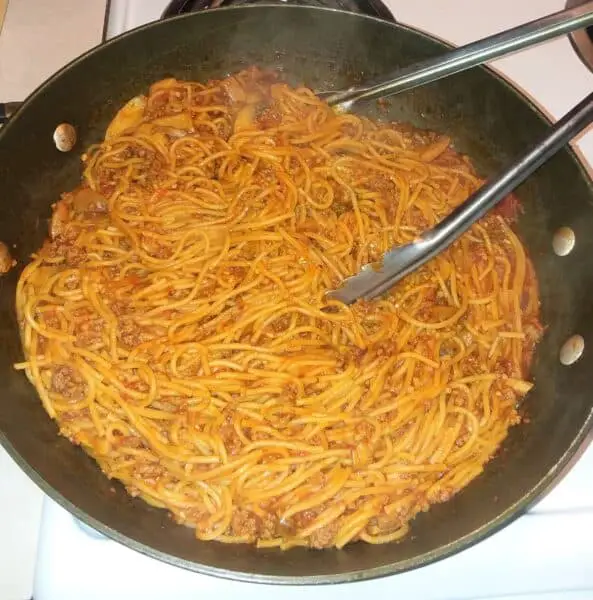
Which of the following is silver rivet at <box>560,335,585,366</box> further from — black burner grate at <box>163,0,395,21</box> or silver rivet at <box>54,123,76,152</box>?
silver rivet at <box>54,123,76,152</box>

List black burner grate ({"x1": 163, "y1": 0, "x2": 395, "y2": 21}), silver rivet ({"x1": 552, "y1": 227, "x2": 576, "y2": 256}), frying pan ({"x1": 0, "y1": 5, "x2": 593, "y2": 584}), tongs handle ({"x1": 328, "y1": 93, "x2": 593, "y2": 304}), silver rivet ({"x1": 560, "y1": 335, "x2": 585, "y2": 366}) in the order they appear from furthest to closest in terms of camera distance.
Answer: black burner grate ({"x1": 163, "y1": 0, "x2": 395, "y2": 21}), silver rivet ({"x1": 552, "y1": 227, "x2": 576, "y2": 256}), silver rivet ({"x1": 560, "y1": 335, "x2": 585, "y2": 366}), tongs handle ({"x1": 328, "y1": 93, "x2": 593, "y2": 304}), frying pan ({"x1": 0, "y1": 5, "x2": 593, "y2": 584})

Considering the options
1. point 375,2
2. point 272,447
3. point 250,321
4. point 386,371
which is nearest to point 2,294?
point 250,321

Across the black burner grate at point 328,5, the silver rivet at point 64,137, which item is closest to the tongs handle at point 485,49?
the black burner grate at point 328,5

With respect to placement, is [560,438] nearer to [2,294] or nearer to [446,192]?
[446,192]

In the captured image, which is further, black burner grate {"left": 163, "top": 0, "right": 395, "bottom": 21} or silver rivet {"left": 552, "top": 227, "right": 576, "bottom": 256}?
black burner grate {"left": 163, "top": 0, "right": 395, "bottom": 21}

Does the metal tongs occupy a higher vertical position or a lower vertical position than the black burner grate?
lower

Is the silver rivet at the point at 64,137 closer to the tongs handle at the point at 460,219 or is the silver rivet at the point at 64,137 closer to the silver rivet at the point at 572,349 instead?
→ the tongs handle at the point at 460,219

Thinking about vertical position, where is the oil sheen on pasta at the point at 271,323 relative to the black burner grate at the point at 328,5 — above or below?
below

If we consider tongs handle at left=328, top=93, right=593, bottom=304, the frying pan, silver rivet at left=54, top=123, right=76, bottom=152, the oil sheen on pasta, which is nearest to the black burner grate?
the frying pan
